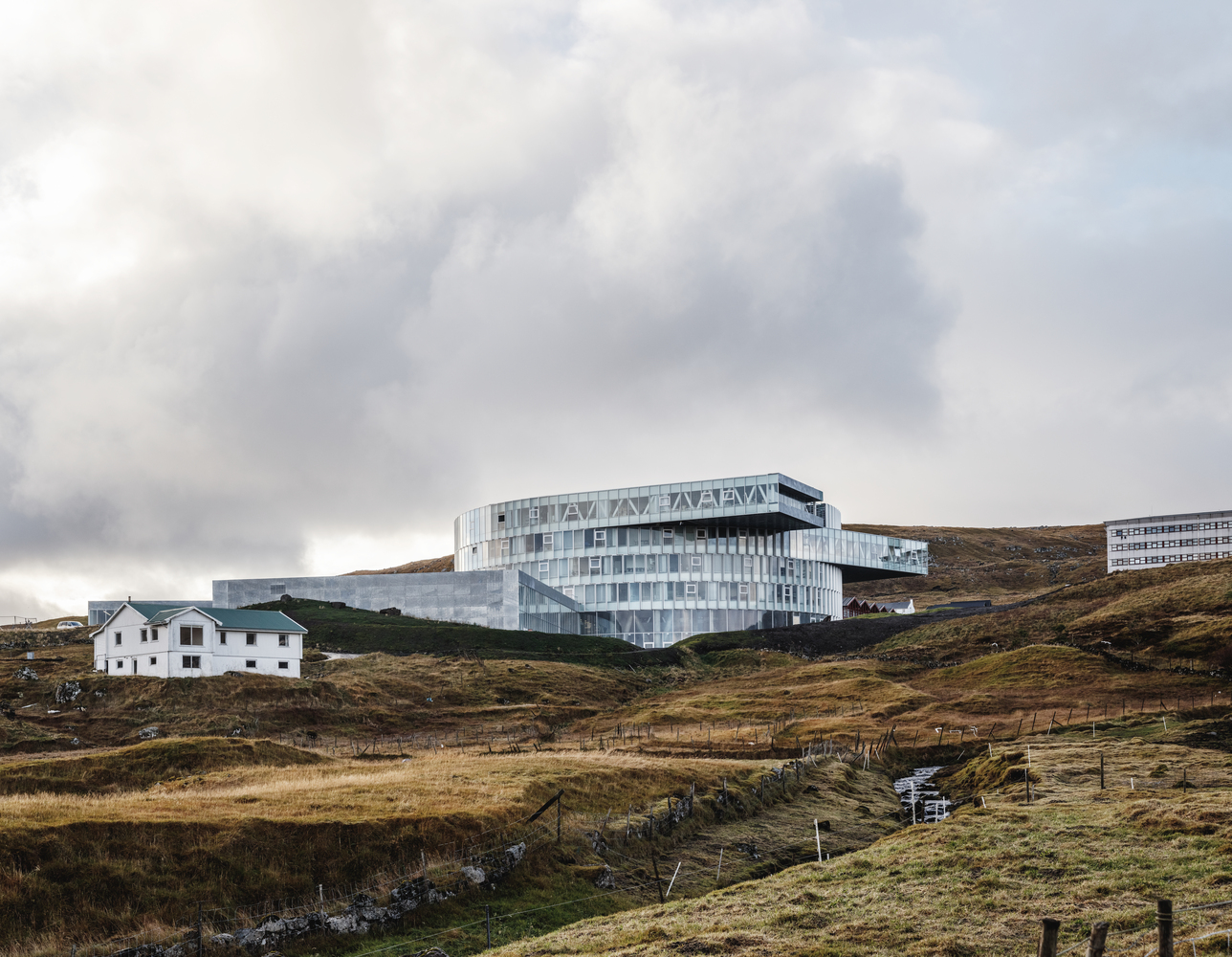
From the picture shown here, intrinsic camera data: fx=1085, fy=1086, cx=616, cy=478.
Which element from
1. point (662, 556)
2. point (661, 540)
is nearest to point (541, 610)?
point (662, 556)

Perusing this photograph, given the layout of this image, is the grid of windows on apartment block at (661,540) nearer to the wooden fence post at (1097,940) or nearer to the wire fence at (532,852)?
the wire fence at (532,852)

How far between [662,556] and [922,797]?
336ft

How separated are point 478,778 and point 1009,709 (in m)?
54.8

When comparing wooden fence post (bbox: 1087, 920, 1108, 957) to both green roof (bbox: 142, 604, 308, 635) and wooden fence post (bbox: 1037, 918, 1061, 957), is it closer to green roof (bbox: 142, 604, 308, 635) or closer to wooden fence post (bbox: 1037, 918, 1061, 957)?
wooden fence post (bbox: 1037, 918, 1061, 957)

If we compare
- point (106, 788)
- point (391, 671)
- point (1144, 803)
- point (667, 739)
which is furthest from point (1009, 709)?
point (106, 788)

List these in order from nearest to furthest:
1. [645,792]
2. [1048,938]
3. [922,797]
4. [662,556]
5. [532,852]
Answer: [1048,938] → [532,852] → [645,792] → [922,797] → [662,556]

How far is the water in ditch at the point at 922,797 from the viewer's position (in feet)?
163

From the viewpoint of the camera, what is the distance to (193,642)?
316 feet

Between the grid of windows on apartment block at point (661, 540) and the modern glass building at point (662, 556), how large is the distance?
14 centimetres

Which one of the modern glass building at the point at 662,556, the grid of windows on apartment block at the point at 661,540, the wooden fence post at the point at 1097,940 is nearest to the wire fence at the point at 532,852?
the wooden fence post at the point at 1097,940

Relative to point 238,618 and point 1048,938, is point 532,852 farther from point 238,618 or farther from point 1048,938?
point 238,618

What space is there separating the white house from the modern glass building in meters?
53.2

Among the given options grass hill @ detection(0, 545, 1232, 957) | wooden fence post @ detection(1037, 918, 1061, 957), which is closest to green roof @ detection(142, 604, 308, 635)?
grass hill @ detection(0, 545, 1232, 957)

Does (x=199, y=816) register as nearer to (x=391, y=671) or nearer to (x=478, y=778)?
(x=478, y=778)
